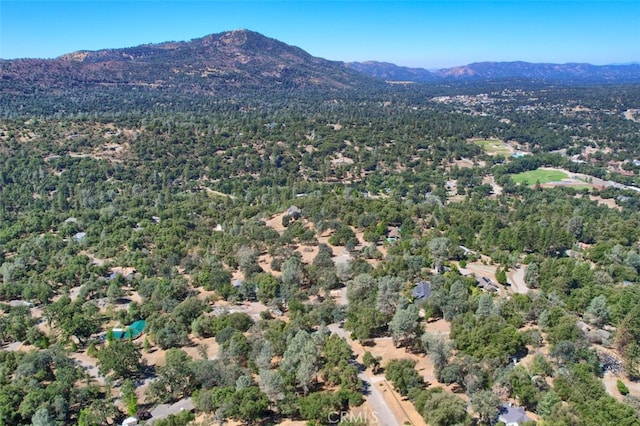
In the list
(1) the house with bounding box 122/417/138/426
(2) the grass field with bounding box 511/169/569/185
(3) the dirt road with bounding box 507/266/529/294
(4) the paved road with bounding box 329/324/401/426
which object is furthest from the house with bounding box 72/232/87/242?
(2) the grass field with bounding box 511/169/569/185

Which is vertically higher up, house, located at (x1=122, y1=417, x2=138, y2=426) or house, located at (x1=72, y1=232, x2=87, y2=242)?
house, located at (x1=72, y1=232, x2=87, y2=242)

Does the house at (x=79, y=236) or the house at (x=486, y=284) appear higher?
the house at (x=79, y=236)

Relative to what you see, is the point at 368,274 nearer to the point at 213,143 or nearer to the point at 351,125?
the point at 213,143

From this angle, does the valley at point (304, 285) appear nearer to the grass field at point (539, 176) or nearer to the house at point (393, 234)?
the house at point (393, 234)

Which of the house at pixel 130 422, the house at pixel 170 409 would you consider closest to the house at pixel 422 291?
the house at pixel 170 409

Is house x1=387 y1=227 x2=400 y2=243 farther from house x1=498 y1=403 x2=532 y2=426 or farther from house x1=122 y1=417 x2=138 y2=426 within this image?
house x1=122 y1=417 x2=138 y2=426

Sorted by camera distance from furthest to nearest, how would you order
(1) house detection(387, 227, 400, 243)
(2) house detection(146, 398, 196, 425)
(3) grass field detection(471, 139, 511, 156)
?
(3) grass field detection(471, 139, 511, 156)
(1) house detection(387, 227, 400, 243)
(2) house detection(146, 398, 196, 425)

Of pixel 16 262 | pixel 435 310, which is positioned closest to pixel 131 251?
pixel 16 262
